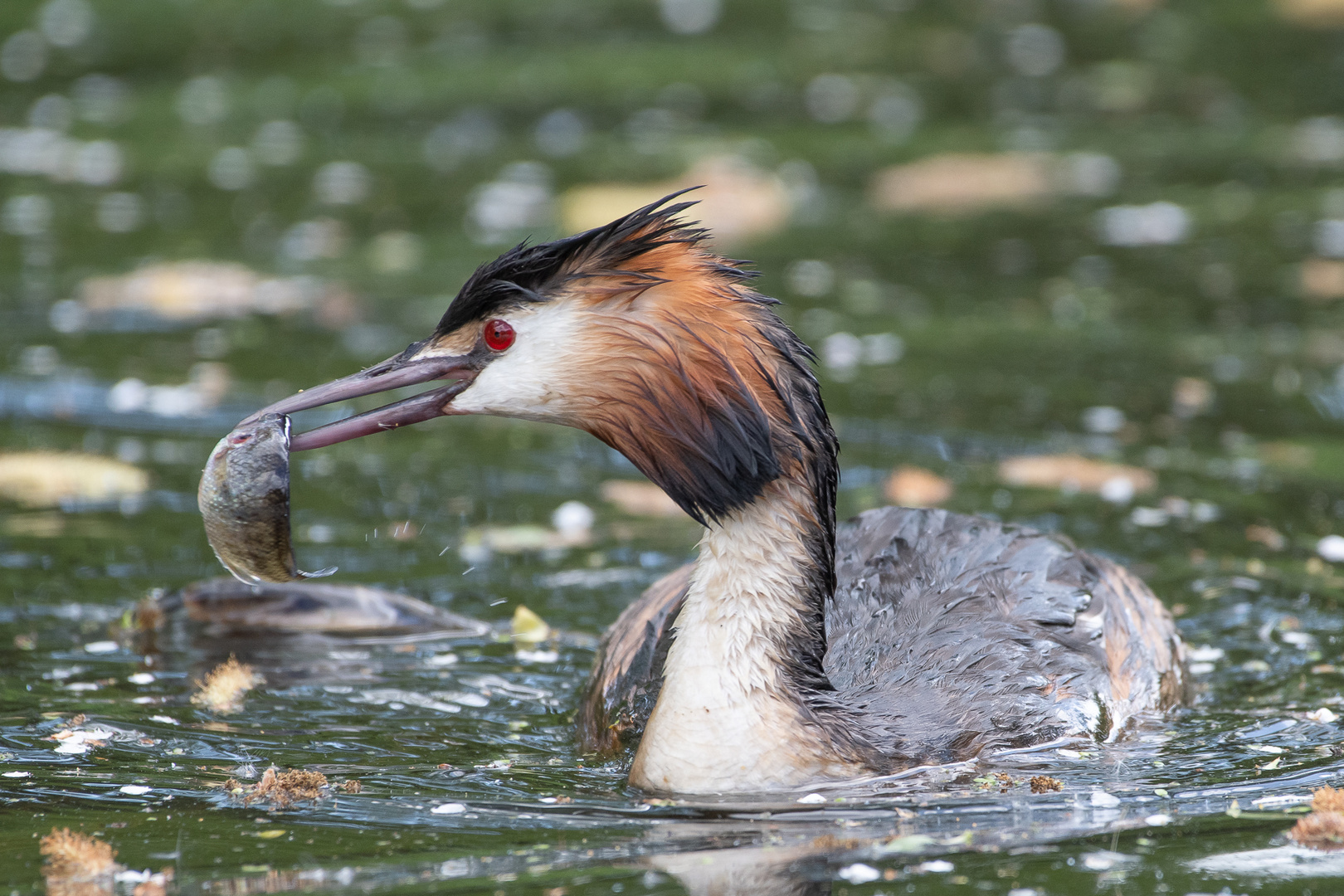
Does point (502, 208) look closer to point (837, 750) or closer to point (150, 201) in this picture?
point (150, 201)

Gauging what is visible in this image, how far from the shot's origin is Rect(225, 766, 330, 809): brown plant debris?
5.80m

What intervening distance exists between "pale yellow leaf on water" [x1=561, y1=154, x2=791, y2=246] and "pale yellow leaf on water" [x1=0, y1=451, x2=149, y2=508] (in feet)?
18.6

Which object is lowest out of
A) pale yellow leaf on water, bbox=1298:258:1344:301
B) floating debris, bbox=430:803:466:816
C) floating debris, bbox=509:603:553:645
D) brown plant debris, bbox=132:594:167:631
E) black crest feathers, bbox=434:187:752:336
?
floating debris, bbox=430:803:466:816

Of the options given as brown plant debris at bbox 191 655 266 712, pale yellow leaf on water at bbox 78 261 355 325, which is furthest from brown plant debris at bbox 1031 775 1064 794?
pale yellow leaf on water at bbox 78 261 355 325

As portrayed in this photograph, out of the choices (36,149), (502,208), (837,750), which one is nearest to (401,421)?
(837,750)

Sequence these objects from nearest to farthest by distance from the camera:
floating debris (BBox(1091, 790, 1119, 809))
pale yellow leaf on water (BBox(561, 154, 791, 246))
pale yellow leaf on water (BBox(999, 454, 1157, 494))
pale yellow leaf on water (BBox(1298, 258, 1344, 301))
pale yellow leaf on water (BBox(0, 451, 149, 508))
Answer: floating debris (BBox(1091, 790, 1119, 809)), pale yellow leaf on water (BBox(0, 451, 149, 508)), pale yellow leaf on water (BBox(999, 454, 1157, 494)), pale yellow leaf on water (BBox(1298, 258, 1344, 301)), pale yellow leaf on water (BBox(561, 154, 791, 246))

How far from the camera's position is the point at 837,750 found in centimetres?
573

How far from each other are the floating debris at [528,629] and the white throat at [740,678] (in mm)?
2111

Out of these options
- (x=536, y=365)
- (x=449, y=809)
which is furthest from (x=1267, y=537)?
(x=449, y=809)

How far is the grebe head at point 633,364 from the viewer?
5.68 meters

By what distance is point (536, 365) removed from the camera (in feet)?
18.8

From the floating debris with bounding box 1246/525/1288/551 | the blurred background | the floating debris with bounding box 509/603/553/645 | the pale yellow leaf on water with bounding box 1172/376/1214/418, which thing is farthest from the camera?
the pale yellow leaf on water with bounding box 1172/376/1214/418

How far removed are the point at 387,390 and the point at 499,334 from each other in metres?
0.41

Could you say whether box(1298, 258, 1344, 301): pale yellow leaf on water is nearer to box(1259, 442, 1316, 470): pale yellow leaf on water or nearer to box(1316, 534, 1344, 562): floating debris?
box(1259, 442, 1316, 470): pale yellow leaf on water
